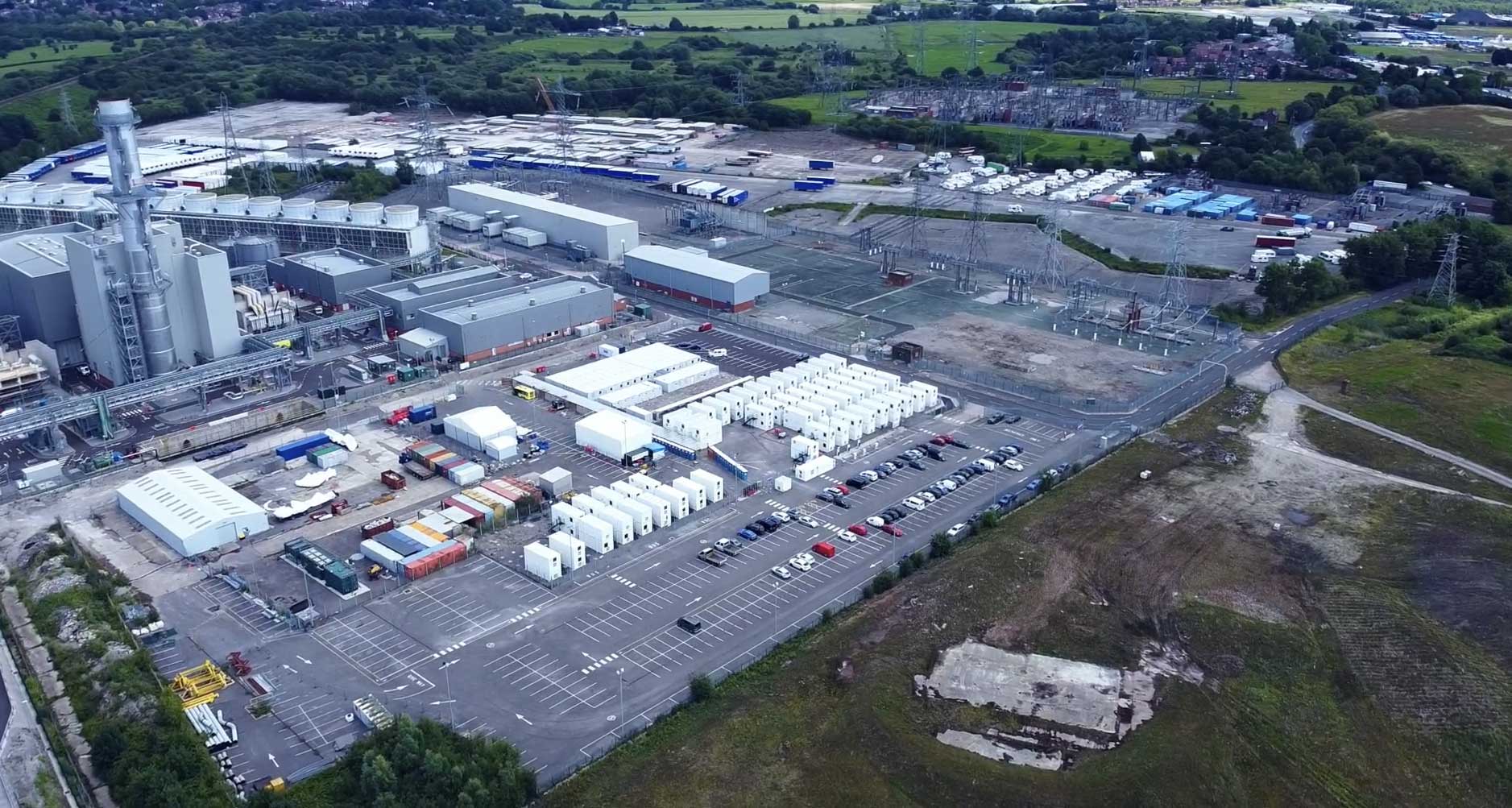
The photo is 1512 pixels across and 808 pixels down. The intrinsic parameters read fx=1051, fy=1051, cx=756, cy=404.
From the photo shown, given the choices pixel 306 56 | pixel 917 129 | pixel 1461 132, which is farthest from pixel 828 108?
pixel 306 56

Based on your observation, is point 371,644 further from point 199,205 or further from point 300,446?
point 199,205

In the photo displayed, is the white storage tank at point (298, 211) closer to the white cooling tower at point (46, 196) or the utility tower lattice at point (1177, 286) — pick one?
the white cooling tower at point (46, 196)

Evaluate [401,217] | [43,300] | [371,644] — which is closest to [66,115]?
[401,217]

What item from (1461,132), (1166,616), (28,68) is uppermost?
(28,68)

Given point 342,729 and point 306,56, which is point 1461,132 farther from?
point 306,56

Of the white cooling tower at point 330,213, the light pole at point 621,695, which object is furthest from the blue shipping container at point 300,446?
the white cooling tower at point 330,213
